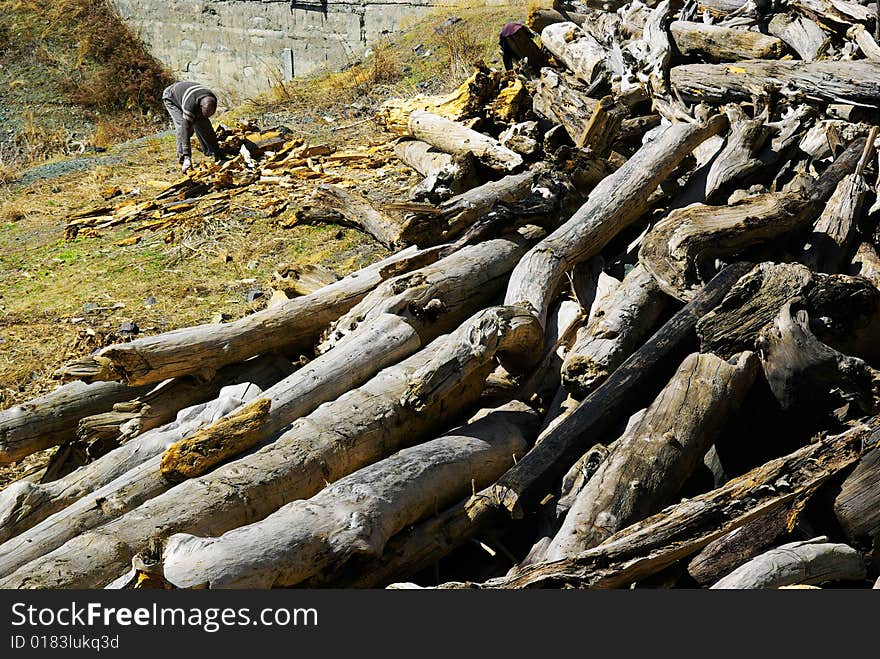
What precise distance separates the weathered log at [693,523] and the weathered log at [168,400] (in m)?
2.34

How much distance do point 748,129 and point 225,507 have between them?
467cm

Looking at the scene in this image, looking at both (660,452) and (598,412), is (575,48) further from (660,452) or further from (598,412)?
(660,452)

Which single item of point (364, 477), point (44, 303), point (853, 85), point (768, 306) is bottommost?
point (44, 303)

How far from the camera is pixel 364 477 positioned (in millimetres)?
3719

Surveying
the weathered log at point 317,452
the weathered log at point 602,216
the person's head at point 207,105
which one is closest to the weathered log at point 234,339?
the weathered log at point 602,216

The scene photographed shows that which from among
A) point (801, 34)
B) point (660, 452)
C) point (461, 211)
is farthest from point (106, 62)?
point (660, 452)

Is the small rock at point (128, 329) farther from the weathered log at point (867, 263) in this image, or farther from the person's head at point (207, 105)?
the weathered log at point (867, 263)

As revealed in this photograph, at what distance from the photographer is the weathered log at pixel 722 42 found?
7.55m

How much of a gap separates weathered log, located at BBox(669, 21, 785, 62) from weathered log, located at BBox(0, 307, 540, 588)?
4.47m

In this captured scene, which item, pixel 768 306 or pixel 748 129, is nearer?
pixel 768 306

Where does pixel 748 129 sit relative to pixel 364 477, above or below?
above

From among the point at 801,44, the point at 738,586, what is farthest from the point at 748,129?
the point at 738,586

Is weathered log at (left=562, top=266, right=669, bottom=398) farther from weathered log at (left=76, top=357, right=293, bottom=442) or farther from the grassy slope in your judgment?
the grassy slope

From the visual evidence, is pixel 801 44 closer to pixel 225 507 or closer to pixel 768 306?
pixel 768 306
